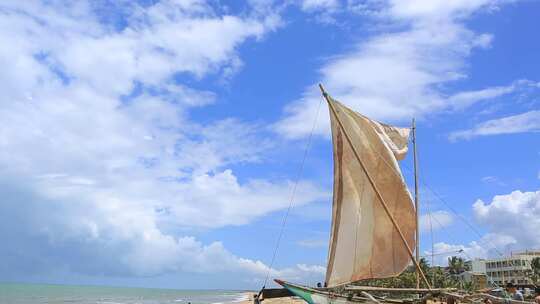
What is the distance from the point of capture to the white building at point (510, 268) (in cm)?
10069

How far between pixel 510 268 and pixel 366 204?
9429 centimetres

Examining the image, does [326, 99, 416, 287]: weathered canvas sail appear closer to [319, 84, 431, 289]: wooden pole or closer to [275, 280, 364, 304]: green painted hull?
[319, 84, 431, 289]: wooden pole

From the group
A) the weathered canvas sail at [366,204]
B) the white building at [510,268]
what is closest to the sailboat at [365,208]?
the weathered canvas sail at [366,204]

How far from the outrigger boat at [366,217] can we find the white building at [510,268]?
81.0 m

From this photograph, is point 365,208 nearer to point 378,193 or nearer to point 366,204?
point 366,204

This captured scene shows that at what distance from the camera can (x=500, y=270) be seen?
358ft

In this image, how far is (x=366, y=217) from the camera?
24172 mm

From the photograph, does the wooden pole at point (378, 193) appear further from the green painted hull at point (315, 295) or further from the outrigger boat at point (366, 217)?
the green painted hull at point (315, 295)

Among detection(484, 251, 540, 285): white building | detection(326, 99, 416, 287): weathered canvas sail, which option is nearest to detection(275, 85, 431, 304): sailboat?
detection(326, 99, 416, 287): weathered canvas sail

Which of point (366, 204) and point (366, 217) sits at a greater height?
point (366, 204)

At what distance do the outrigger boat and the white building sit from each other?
3187 inches

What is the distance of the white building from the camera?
3964 inches

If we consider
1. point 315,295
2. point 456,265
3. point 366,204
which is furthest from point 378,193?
point 456,265

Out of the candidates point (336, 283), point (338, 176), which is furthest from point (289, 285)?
point (338, 176)
